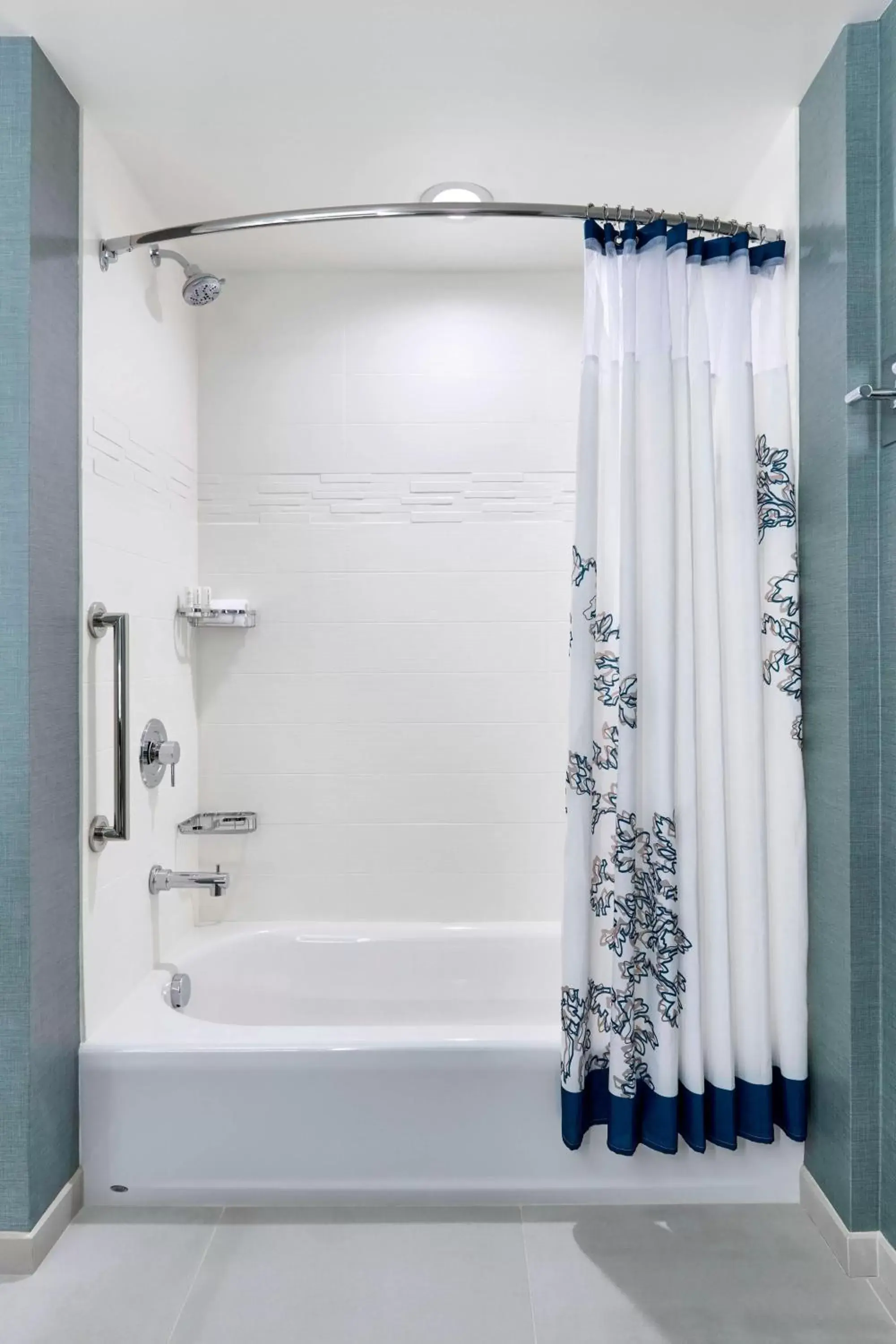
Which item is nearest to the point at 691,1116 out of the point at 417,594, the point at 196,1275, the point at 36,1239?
the point at 196,1275

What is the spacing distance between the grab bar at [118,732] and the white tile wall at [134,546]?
0.10 ft

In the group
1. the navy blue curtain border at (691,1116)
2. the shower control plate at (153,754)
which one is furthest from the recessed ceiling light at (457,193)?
the navy blue curtain border at (691,1116)

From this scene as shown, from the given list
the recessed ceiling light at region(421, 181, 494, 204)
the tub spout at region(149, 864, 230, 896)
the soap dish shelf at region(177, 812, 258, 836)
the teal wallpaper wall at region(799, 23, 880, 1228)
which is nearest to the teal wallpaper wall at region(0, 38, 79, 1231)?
the tub spout at region(149, 864, 230, 896)

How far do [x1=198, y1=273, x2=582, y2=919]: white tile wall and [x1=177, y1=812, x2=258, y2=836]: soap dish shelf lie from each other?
0.07 m

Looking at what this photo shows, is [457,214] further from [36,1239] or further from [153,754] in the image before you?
[36,1239]

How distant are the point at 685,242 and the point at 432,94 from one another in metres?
0.62

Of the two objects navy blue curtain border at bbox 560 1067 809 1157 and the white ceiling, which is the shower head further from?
navy blue curtain border at bbox 560 1067 809 1157

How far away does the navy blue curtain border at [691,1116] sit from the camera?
1.82m

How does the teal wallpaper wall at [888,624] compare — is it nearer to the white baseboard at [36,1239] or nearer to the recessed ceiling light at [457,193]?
the recessed ceiling light at [457,193]

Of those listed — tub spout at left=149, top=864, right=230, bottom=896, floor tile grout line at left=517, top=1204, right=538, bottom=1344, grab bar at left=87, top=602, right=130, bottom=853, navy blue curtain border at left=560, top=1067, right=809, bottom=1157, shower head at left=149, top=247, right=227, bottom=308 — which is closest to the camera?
floor tile grout line at left=517, top=1204, right=538, bottom=1344

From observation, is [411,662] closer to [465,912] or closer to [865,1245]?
[465,912]

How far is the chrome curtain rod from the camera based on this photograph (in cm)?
187

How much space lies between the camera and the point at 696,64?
180cm

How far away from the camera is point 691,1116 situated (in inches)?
72.6
